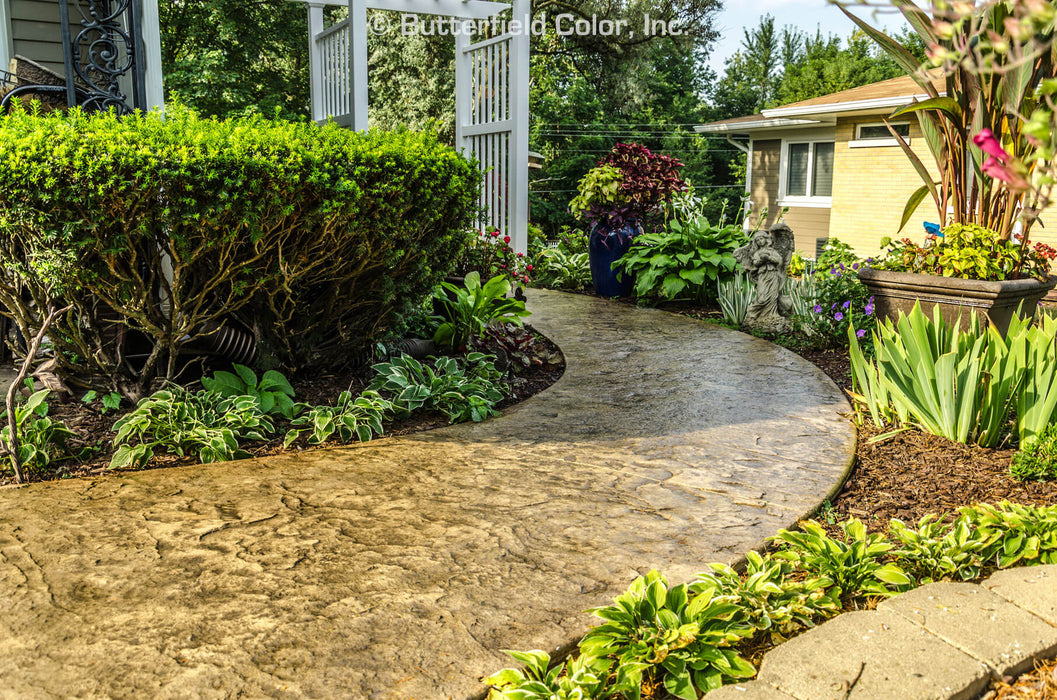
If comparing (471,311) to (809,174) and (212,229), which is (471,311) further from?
(809,174)

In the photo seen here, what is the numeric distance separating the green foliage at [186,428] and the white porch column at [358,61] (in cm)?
343

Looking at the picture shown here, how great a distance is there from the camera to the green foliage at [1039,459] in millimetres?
3253

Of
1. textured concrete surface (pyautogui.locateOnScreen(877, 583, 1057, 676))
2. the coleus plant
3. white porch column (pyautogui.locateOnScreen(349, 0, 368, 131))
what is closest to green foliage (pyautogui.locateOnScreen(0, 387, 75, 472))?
textured concrete surface (pyautogui.locateOnScreen(877, 583, 1057, 676))

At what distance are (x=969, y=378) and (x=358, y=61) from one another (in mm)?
5165

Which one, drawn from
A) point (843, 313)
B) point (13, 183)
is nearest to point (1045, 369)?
point (843, 313)

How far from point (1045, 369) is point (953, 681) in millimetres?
1964

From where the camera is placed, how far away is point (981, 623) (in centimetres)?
214

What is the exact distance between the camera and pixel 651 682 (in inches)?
79.6

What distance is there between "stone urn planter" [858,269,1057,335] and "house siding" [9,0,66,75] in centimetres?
553

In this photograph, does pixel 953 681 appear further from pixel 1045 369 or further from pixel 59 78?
pixel 59 78

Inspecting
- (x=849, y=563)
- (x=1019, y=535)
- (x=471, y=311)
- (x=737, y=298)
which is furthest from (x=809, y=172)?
(x=849, y=563)

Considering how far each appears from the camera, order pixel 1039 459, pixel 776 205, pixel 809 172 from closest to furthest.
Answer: pixel 1039 459 → pixel 809 172 → pixel 776 205

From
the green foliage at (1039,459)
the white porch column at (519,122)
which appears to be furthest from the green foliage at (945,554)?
the white porch column at (519,122)

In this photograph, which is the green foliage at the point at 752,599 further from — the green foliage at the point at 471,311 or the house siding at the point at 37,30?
the house siding at the point at 37,30
